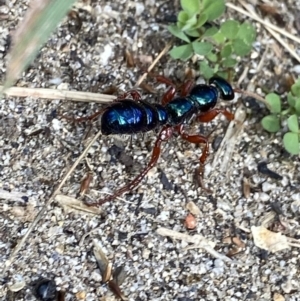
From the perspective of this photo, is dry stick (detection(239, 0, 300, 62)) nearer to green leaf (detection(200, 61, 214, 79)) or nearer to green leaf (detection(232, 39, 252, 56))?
green leaf (detection(232, 39, 252, 56))

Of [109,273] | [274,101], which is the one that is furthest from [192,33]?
[109,273]

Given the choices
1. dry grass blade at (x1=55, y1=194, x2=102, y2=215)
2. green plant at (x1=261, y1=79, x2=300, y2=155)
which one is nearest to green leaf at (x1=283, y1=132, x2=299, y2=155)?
green plant at (x1=261, y1=79, x2=300, y2=155)

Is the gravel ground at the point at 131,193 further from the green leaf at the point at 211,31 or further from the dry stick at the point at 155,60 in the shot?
the green leaf at the point at 211,31

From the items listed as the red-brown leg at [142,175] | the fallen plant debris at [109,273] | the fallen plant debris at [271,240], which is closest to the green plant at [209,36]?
the red-brown leg at [142,175]

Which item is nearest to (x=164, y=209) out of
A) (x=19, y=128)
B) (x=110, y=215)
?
(x=110, y=215)

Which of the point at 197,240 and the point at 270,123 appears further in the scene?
the point at 270,123

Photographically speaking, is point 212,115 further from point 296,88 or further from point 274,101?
point 296,88

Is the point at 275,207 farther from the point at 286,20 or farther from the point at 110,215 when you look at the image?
the point at 286,20
